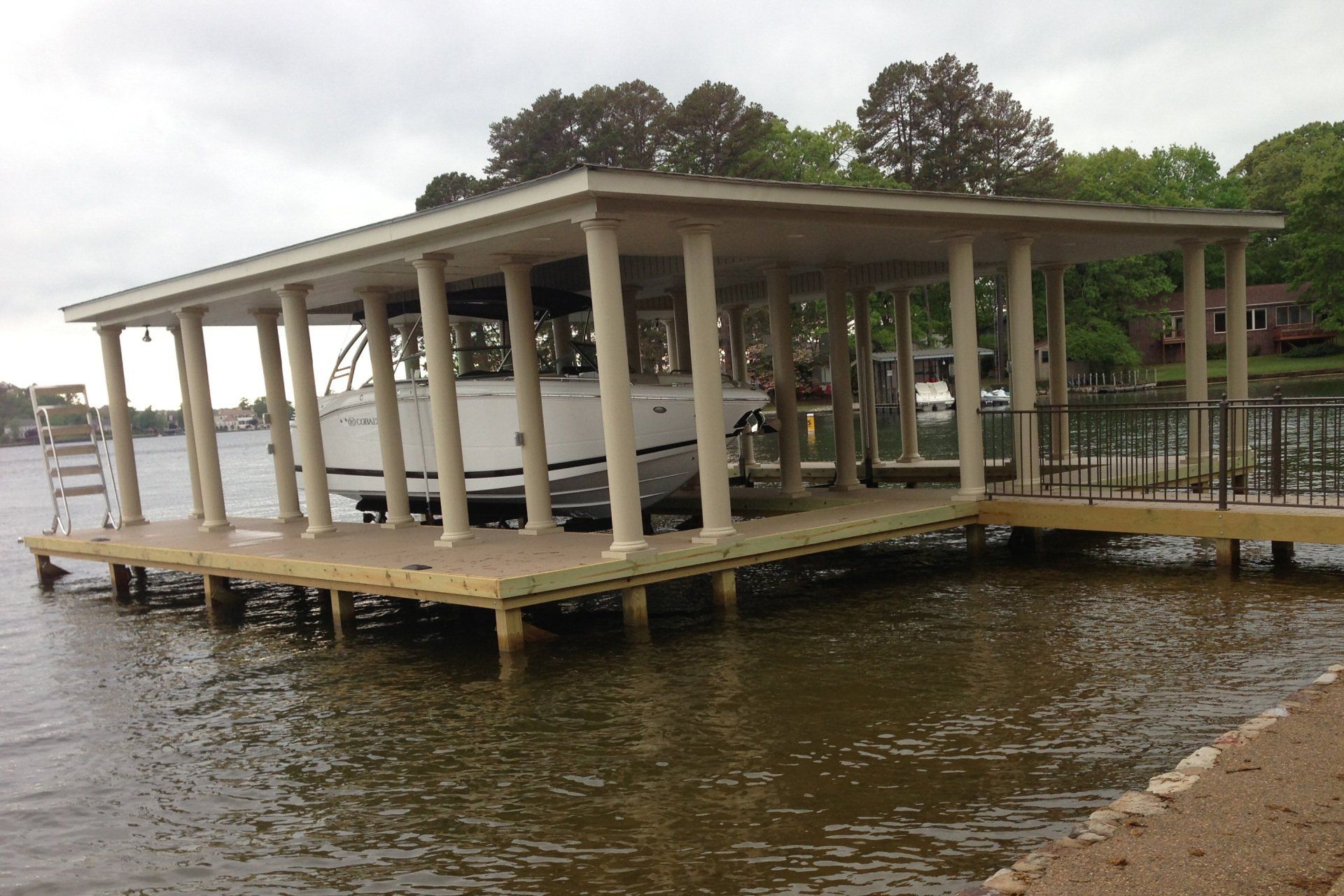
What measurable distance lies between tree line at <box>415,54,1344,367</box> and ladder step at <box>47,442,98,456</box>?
99.9 feet

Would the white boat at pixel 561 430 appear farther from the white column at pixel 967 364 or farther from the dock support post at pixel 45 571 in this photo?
the dock support post at pixel 45 571

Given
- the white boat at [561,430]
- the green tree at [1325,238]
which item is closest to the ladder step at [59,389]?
the white boat at [561,430]

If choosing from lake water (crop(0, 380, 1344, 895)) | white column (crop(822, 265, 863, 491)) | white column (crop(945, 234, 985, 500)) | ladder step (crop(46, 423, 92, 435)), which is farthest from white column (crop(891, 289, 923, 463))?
ladder step (crop(46, 423, 92, 435))

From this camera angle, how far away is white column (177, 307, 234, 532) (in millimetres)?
14938

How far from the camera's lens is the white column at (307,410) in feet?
43.5

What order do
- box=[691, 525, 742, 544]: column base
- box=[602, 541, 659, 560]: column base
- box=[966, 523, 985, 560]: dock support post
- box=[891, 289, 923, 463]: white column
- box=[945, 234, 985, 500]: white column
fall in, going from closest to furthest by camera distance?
1. box=[602, 541, 659, 560]: column base
2. box=[691, 525, 742, 544]: column base
3. box=[945, 234, 985, 500]: white column
4. box=[966, 523, 985, 560]: dock support post
5. box=[891, 289, 923, 463]: white column

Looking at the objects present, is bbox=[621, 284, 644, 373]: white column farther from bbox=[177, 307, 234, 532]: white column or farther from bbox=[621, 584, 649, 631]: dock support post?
bbox=[621, 584, 649, 631]: dock support post

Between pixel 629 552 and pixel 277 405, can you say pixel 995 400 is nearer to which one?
pixel 277 405

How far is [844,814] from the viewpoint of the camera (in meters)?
5.61

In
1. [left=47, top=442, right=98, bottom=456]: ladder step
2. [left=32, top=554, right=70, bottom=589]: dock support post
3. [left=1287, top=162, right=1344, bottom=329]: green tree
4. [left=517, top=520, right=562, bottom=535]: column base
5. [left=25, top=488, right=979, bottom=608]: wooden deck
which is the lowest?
[left=32, top=554, right=70, bottom=589]: dock support post

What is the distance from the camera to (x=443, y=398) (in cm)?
1178

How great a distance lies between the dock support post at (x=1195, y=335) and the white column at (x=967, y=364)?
3.94 meters

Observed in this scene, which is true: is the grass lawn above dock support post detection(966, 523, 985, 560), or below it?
above

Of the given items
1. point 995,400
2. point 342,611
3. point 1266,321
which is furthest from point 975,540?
point 1266,321
